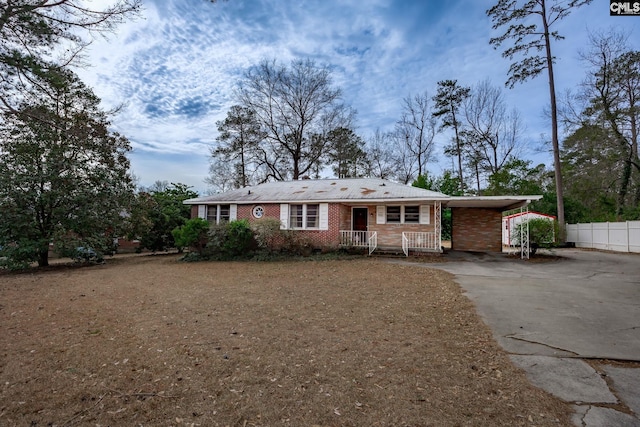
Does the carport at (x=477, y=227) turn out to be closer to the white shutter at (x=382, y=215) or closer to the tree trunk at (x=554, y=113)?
the white shutter at (x=382, y=215)

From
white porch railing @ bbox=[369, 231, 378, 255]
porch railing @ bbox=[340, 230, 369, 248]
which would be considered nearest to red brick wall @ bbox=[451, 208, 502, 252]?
white porch railing @ bbox=[369, 231, 378, 255]

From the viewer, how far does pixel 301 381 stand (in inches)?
117

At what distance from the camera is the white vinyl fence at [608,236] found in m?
14.3

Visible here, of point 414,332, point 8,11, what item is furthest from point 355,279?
point 8,11

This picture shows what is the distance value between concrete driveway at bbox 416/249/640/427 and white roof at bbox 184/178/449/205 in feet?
17.6

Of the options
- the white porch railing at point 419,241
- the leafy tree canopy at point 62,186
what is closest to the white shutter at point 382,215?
the white porch railing at point 419,241

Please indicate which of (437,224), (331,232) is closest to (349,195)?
(331,232)

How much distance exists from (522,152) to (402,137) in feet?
32.5

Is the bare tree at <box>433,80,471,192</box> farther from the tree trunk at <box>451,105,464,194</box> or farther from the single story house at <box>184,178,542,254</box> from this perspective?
the single story house at <box>184,178,542,254</box>

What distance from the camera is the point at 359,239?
1412cm

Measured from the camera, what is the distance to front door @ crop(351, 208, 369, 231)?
1545cm

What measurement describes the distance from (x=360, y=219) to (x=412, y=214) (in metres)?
2.63

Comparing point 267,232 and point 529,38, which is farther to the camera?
point 529,38

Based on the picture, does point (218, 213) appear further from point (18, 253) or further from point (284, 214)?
point (18, 253)
